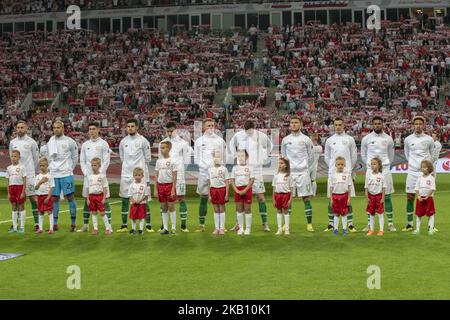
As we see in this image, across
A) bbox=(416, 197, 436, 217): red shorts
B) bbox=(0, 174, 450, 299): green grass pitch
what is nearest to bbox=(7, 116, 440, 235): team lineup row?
bbox=(416, 197, 436, 217): red shorts

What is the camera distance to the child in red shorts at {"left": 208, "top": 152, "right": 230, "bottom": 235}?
1580cm

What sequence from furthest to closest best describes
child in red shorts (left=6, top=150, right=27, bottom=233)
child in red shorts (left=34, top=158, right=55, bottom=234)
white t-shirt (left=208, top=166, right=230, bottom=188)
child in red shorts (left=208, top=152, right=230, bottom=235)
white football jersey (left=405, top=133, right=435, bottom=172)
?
child in red shorts (left=6, top=150, right=27, bottom=233), child in red shorts (left=34, top=158, right=55, bottom=234), white football jersey (left=405, top=133, right=435, bottom=172), white t-shirt (left=208, top=166, right=230, bottom=188), child in red shorts (left=208, top=152, right=230, bottom=235)

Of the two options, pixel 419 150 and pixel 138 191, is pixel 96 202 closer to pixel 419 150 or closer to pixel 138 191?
pixel 138 191

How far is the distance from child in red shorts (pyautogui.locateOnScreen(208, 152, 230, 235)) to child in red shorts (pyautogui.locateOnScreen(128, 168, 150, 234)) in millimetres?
1292

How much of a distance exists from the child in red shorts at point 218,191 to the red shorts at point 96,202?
213 centimetres

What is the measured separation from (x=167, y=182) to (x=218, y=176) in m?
1.05

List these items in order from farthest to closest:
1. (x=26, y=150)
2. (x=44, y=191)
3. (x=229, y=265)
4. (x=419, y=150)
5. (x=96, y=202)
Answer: (x=26, y=150) → (x=44, y=191) → (x=419, y=150) → (x=96, y=202) → (x=229, y=265)

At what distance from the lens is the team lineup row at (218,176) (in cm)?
1566

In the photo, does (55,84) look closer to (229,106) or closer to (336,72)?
(229,106)

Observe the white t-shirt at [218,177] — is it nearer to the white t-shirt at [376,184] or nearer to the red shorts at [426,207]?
the white t-shirt at [376,184]

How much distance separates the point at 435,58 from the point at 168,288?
131 ft

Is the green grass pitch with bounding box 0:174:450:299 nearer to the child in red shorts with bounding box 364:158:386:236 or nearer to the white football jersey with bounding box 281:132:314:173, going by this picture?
the child in red shorts with bounding box 364:158:386:236

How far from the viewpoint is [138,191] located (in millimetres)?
15945

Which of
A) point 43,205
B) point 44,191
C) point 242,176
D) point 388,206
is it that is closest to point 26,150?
point 44,191
